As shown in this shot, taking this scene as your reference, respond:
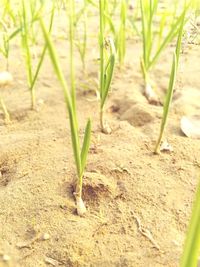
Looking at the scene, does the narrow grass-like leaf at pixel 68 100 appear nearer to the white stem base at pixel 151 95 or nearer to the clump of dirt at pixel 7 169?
the clump of dirt at pixel 7 169

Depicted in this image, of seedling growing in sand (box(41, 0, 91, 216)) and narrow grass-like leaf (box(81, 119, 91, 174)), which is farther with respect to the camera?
narrow grass-like leaf (box(81, 119, 91, 174))

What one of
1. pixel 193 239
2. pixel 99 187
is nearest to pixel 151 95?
pixel 99 187

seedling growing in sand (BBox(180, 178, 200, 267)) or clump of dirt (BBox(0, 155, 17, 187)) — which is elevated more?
seedling growing in sand (BBox(180, 178, 200, 267))

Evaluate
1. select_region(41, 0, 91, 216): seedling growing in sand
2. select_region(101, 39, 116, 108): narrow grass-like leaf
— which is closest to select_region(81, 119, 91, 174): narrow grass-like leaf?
select_region(41, 0, 91, 216): seedling growing in sand

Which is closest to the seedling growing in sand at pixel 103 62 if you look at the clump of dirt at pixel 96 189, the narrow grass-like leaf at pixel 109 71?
the narrow grass-like leaf at pixel 109 71

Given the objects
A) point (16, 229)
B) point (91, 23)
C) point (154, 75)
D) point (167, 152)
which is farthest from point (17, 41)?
point (16, 229)

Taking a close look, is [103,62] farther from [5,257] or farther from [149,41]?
[5,257]

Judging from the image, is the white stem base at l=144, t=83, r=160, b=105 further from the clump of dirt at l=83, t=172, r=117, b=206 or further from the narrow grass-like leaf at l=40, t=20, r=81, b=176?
the narrow grass-like leaf at l=40, t=20, r=81, b=176

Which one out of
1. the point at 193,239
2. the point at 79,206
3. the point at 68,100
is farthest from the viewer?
the point at 79,206

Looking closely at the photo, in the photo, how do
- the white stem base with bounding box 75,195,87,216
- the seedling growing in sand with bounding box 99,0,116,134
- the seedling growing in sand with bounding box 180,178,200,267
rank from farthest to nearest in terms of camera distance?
1. the seedling growing in sand with bounding box 99,0,116,134
2. the white stem base with bounding box 75,195,87,216
3. the seedling growing in sand with bounding box 180,178,200,267
